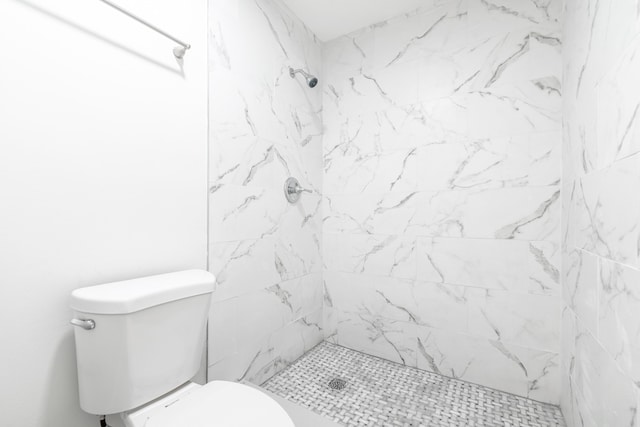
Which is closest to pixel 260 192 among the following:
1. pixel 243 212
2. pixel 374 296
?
pixel 243 212

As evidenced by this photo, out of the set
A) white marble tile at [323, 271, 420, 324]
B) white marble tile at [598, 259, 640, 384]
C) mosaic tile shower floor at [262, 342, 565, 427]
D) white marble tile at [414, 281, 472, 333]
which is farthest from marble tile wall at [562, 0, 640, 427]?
white marble tile at [323, 271, 420, 324]

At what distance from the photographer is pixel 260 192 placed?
5.24ft

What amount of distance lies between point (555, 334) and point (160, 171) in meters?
1.98

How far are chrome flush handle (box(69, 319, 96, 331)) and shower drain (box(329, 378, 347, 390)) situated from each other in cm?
122

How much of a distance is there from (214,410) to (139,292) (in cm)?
43

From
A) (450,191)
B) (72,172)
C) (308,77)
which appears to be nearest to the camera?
(72,172)

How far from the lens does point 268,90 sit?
167 cm

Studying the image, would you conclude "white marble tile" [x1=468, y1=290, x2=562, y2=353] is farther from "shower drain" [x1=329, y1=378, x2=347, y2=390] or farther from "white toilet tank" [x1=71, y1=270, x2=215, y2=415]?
"white toilet tank" [x1=71, y1=270, x2=215, y2=415]

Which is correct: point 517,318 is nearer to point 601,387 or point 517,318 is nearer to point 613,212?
point 601,387

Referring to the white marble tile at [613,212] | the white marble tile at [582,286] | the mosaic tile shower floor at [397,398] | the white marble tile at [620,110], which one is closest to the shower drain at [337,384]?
the mosaic tile shower floor at [397,398]

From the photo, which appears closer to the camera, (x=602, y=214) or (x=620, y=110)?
(x=620, y=110)

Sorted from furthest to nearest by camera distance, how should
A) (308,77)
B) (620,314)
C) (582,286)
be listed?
1. (308,77)
2. (582,286)
3. (620,314)

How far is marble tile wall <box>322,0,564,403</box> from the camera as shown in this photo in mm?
1483

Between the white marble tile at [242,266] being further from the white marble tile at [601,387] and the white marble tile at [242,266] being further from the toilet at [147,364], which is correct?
the white marble tile at [601,387]
